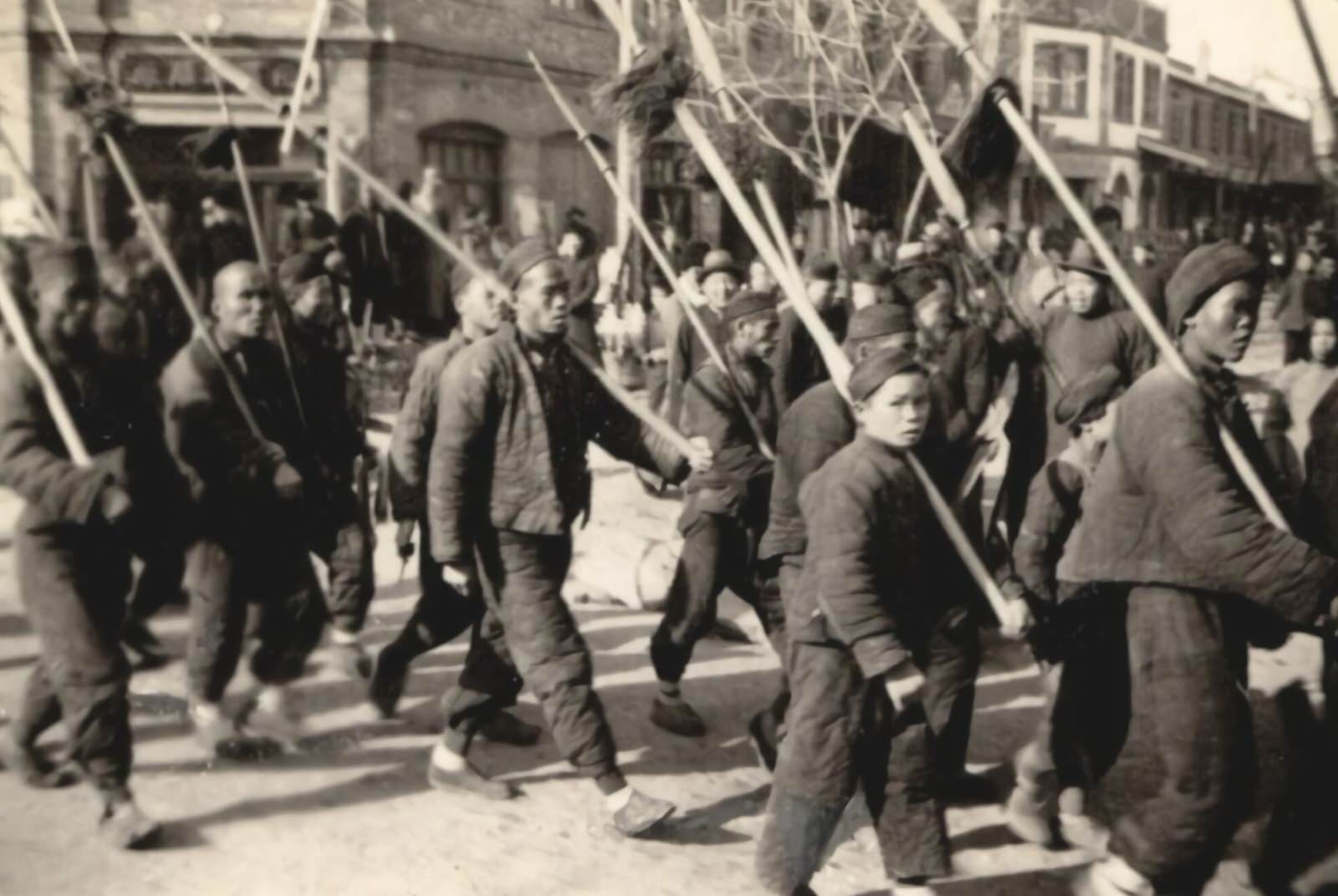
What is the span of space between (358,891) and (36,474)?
154 centimetres

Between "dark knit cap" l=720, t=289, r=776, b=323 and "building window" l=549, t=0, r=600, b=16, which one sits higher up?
"building window" l=549, t=0, r=600, b=16

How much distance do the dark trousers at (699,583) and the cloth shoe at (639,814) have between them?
3.50ft

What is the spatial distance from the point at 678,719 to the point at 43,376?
8.81 feet

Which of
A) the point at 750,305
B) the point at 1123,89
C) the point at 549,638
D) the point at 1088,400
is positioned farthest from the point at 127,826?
the point at 1123,89

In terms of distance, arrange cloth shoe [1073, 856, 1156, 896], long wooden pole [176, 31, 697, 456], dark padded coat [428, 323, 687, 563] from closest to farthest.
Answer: cloth shoe [1073, 856, 1156, 896] → dark padded coat [428, 323, 687, 563] → long wooden pole [176, 31, 697, 456]

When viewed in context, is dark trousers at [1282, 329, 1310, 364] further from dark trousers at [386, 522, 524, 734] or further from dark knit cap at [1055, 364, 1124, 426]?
dark trousers at [386, 522, 524, 734]

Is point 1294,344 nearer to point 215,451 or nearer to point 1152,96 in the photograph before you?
point 215,451

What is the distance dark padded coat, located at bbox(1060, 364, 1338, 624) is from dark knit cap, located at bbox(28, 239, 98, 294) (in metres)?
3.13

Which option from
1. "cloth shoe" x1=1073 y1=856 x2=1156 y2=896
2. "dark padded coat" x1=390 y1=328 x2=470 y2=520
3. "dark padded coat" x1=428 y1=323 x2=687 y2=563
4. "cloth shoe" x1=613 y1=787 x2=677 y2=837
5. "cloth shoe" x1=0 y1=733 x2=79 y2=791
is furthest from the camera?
"dark padded coat" x1=390 y1=328 x2=470 y2=520

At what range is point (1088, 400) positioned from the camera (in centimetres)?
505

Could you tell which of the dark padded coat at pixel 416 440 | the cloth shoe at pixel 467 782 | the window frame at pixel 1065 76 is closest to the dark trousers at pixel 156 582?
the dark padded coat at pixel 416 440

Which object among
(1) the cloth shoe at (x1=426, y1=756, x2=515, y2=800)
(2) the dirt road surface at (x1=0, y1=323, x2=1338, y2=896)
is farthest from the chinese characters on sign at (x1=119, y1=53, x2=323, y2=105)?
(1) the cloth shoe at (x1=426, y1=756, x2=515, y2=800)

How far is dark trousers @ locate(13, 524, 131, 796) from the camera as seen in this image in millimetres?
4340

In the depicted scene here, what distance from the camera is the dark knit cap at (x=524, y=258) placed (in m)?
4.80
